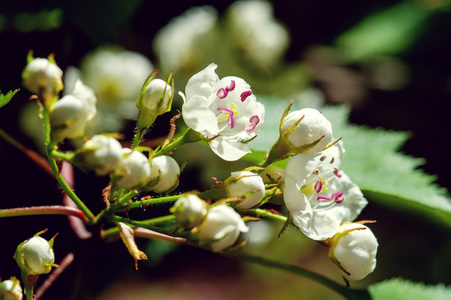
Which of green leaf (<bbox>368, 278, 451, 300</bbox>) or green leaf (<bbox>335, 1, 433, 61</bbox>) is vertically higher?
green leaf (<bbox>335, 1, 433, 61</bbox>)

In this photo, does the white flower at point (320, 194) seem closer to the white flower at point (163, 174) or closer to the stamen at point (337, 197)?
the stamen at point (337, 197)

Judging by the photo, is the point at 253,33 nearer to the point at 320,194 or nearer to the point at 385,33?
the point at 385,33

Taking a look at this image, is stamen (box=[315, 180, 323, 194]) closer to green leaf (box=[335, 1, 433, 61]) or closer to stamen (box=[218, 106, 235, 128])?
stamen (box=[218, 106, 235, 128])

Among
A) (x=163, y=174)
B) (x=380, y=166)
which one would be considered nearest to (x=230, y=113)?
(x=163, y=174)

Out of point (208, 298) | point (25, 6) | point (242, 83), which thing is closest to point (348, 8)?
point (25, 6)

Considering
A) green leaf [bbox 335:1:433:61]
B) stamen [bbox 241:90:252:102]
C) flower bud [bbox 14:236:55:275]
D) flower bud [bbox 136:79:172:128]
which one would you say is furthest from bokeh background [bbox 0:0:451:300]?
stamen [bbox 241:90:252:102]

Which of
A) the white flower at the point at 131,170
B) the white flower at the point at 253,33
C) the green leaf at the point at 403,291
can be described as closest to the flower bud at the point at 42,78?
the white flower at the point at 131,170

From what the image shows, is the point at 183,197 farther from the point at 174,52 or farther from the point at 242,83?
the point at 174,52

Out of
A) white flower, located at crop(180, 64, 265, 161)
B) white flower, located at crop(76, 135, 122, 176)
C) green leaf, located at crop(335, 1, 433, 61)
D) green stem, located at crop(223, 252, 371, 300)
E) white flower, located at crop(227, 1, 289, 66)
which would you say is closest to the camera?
white flower, located at crop(76, 135, 122, 176)
